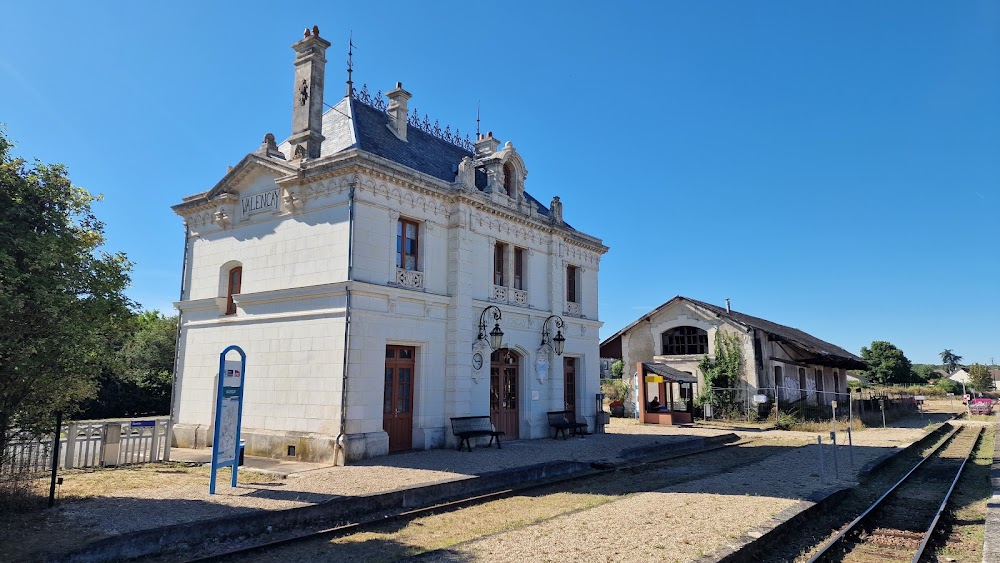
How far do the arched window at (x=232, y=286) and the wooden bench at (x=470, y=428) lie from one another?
6.79 meters

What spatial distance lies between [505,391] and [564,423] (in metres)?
2.27

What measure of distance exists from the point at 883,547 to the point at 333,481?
332 inches

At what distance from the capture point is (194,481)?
10930mm

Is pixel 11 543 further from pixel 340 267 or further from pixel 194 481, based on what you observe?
pixel 340 267

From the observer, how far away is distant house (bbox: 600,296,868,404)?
96.3 ft

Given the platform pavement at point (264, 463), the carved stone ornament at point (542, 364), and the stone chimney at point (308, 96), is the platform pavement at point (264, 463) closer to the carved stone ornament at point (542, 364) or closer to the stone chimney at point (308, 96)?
the stone chimney at point (308, 96)

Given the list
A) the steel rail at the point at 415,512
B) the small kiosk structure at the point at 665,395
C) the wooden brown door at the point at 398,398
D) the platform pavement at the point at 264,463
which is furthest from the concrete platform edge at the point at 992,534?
the small kiosk structure at the point at 665,395

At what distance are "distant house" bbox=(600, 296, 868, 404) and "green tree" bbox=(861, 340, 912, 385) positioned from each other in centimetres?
5621

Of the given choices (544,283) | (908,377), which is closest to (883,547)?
(544,283)

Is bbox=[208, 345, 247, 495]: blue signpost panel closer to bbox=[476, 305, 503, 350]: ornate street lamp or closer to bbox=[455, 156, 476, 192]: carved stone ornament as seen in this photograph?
bbox=[476, 305, 503, 350]: ornate street lamp

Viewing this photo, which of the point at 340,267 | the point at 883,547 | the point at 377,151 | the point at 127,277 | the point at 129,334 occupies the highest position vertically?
the point at 377,151

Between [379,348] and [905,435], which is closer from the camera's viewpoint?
[379,348]

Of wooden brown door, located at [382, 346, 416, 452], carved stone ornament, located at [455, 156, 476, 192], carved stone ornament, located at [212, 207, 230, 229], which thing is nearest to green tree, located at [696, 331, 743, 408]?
carved stone ornament, located at [455, 156, 476, 192]

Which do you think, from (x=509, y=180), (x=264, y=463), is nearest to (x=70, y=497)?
(x=264, y=463)
